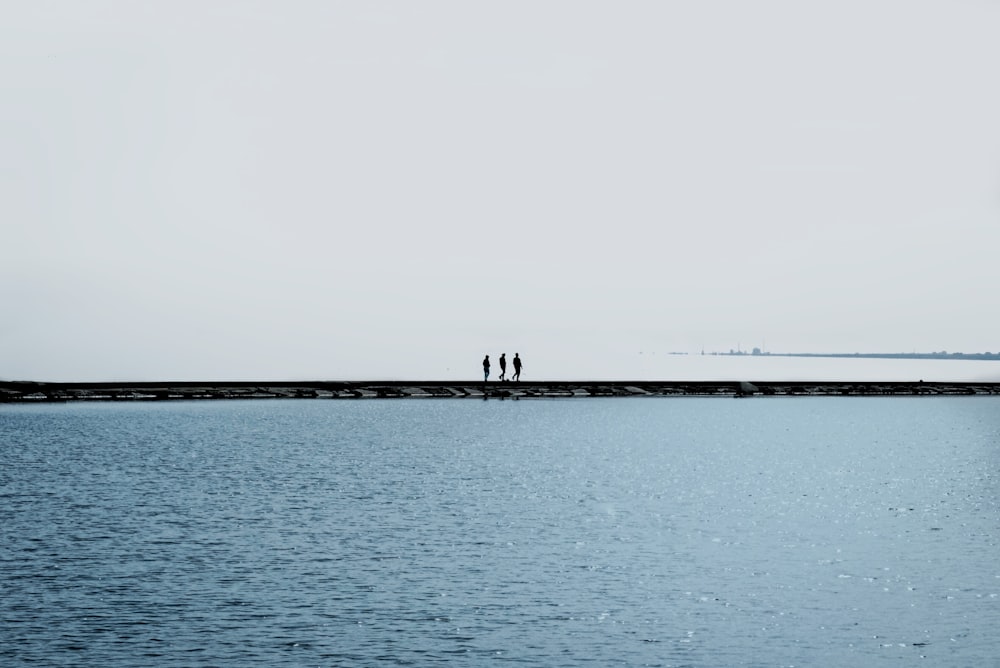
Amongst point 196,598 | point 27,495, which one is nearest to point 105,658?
point 196,598

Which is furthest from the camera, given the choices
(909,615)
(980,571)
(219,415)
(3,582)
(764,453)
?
(219,415)

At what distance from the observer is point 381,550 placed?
33031 millimetres

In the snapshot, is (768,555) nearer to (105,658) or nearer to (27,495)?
(105,658)

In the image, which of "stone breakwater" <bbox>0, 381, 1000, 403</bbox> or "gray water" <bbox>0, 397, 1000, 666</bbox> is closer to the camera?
"gray water" <bbox>0, 397, 1000, 666</bbox>

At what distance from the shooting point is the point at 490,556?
32.4 metres

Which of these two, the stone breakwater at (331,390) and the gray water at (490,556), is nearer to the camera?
the gray water at (490,556)

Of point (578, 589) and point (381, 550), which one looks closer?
point (578, 589)

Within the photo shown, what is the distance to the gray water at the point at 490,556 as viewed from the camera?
2275 centimetres

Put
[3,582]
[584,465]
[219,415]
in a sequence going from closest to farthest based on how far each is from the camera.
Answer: [3,582]
[584,465]
[219,415]

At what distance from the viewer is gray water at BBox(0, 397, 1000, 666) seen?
896 inches

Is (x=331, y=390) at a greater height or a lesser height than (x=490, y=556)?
greater

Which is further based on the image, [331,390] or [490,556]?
[331,390]

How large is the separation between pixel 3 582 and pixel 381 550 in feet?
31.1

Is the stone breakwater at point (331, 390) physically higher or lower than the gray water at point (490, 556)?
higher
